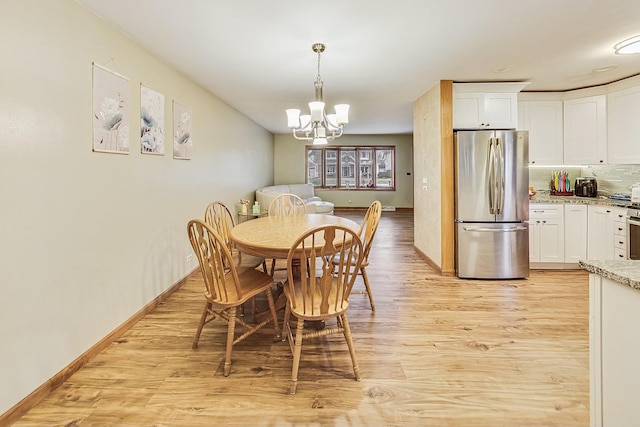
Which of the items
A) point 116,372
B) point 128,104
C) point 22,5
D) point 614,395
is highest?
point 22,5

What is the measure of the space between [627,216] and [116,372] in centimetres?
473

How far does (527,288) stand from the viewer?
3564 mm

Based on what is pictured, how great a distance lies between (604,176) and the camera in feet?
14.2

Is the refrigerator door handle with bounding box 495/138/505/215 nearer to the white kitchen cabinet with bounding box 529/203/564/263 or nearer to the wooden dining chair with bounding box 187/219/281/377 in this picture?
the white kitchen cabinet with bounding box 529/203/564/263

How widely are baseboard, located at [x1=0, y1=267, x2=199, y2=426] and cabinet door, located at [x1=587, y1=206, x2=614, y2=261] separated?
4.84 meters

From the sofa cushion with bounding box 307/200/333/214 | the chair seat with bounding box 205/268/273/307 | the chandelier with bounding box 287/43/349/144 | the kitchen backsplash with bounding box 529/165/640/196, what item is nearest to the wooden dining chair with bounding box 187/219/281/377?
the chair seat with bounding box 205/268/273/307

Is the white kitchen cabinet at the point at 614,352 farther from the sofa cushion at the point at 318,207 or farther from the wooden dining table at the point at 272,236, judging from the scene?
the sofa cushion at the point at 318,207

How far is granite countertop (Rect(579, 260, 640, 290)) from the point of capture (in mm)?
1076

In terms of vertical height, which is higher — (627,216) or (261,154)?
(261,154)

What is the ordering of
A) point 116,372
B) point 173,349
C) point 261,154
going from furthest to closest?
point 261,154 < point 173,349 < point 116,372

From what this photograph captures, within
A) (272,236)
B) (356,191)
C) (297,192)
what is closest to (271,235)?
(272,236)

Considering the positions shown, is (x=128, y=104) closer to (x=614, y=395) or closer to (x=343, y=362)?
(x=343, y=362)

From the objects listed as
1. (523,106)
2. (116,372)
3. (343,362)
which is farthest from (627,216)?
(116,372)

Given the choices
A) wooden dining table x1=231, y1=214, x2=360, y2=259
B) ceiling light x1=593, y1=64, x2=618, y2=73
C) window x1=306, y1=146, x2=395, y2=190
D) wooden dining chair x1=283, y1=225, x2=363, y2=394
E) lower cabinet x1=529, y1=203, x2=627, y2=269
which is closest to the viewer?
wooden dining chair x1=283, y1=225, x2=363, y2=394
